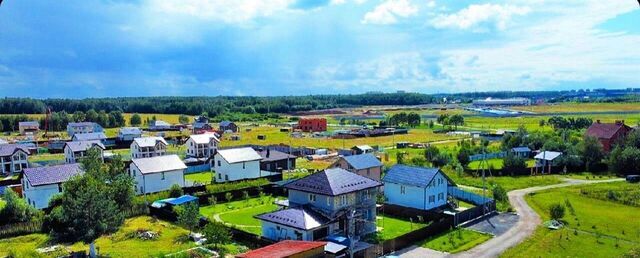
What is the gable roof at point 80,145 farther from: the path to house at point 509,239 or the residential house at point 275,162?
the path to house at point 509,239

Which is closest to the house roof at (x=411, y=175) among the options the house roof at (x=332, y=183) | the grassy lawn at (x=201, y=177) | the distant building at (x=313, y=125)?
the house roof at (x=332, y=183)

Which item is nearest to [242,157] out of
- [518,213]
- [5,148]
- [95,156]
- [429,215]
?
[95,156]

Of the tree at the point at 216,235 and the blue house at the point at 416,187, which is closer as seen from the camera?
the tree at the point at 216,235

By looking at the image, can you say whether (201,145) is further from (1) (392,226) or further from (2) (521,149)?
(2) (521,149)

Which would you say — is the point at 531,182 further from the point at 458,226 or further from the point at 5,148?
the point at 5,148

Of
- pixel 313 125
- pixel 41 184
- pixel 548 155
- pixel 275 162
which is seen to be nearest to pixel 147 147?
pixel 275 162

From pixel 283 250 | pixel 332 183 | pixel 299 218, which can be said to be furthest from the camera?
pixel 332 183

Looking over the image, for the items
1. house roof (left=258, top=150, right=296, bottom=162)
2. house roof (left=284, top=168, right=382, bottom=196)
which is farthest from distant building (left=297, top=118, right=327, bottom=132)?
house roof (left=284, top=168, right=382, bottom=196)

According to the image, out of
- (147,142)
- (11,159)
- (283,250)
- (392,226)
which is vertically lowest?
(392,226)
